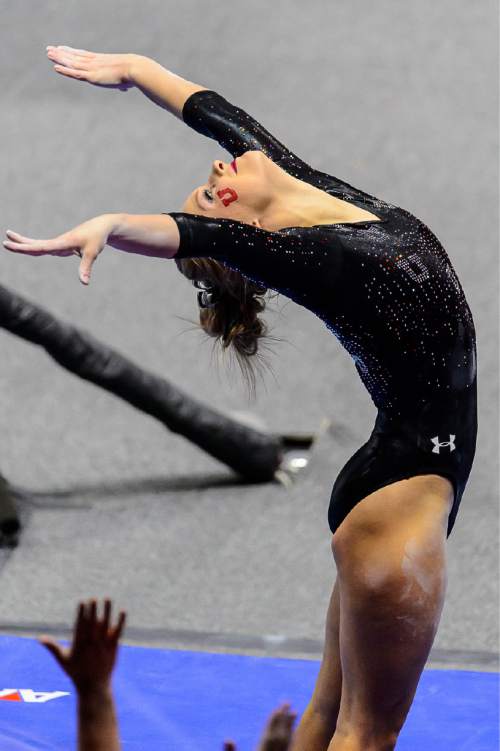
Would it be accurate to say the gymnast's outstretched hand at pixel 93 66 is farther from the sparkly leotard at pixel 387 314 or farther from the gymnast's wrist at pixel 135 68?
the sparkly leotard at pixel 387 314

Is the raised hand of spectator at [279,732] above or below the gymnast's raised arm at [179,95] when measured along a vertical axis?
below

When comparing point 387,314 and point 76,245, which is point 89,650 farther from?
point 387,314

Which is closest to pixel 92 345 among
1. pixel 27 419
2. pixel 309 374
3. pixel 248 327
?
pixel 27 419

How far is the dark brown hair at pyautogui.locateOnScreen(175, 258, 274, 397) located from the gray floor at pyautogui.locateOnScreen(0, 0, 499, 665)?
18cm

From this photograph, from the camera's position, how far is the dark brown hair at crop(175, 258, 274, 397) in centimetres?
277

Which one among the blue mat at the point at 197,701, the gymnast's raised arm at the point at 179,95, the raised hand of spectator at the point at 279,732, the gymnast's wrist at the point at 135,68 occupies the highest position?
the gymnast's wrist at the point at 135,68

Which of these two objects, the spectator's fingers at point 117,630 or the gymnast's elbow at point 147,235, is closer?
the spectator's fingers at point 117,630

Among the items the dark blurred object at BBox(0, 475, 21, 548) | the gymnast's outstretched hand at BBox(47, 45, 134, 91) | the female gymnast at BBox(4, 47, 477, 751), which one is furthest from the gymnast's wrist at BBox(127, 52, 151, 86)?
the dark blurred object at BBox(0, 475, 21, 548)

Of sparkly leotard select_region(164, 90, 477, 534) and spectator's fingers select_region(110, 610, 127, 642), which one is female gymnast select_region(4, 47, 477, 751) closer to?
sparkly leotard select_region(164, 90, 477, 534)

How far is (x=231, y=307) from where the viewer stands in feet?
9.30

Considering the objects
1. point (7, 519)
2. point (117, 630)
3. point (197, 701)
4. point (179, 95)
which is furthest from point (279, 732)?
point (7, 519)

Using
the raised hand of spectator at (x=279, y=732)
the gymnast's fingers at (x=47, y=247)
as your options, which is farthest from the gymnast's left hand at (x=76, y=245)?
the raised hand of spectator at (x=279, y=732)

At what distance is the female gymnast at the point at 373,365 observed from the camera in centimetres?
235

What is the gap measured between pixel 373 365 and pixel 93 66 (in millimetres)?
1060
